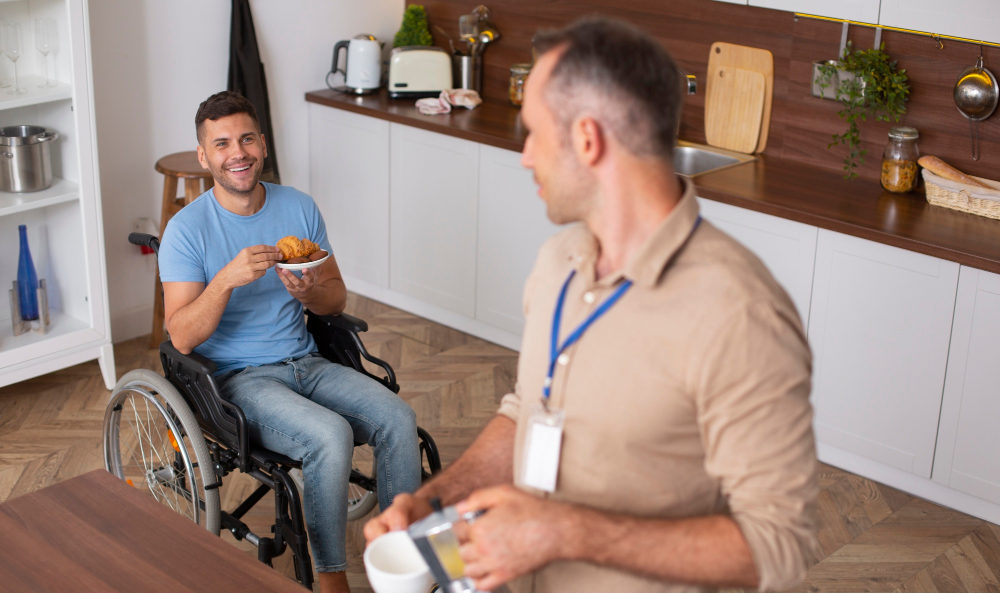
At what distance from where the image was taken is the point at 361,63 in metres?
4.64

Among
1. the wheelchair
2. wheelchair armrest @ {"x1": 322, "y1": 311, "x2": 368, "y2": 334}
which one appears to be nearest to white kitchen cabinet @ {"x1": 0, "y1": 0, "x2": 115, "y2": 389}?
the wheelchair

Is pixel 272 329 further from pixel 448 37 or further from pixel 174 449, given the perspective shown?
pixel 448 37

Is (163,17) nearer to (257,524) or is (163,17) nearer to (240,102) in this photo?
(240,102)

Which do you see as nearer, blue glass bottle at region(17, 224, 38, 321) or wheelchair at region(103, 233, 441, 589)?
wheelchair at region(103, 233, 441, 589)

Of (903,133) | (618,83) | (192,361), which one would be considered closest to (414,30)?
(903,133)

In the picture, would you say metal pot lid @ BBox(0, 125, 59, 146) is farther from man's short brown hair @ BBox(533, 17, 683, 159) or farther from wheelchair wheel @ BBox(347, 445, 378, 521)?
man's short brown hair @ BBox(533, 17, 683, 159)

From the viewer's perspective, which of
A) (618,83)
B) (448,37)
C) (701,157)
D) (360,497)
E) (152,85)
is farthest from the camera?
(448,37)

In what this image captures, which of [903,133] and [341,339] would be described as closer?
[341,339]

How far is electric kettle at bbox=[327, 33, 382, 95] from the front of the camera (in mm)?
4625

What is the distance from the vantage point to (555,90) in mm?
1303

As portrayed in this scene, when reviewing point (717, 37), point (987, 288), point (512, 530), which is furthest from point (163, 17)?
point (512, 530)

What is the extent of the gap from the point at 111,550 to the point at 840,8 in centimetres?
261

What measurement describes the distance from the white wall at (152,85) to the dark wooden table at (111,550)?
229cm

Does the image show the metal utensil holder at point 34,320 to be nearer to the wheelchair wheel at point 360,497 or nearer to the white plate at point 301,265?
the wheelchair wheel at point 360,497
